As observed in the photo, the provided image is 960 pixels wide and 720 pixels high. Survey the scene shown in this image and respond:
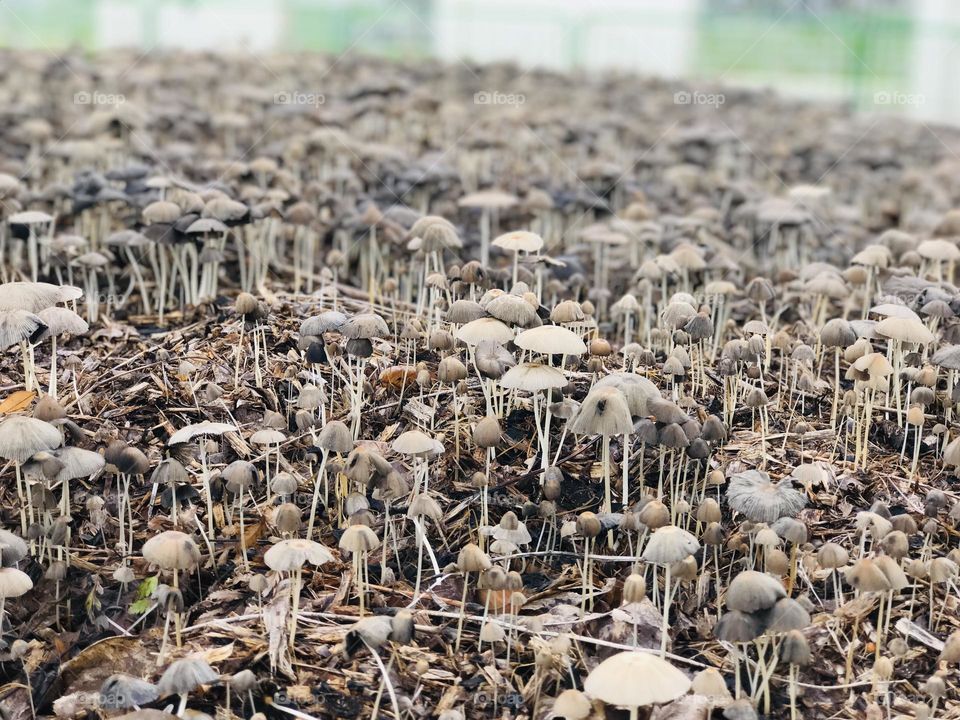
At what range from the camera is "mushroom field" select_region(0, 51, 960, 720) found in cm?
450

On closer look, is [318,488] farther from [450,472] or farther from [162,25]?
[162,25]

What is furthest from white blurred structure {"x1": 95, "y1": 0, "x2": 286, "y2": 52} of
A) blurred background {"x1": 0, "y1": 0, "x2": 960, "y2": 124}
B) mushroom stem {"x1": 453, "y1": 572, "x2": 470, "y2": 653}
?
mushroom stem {"x1": 453, "y1": 572, "x2": 470, "y2": 653}

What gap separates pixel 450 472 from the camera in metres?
5.53

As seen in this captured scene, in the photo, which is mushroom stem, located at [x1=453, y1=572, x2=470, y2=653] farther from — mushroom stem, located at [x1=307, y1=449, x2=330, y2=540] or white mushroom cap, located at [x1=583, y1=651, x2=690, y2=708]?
white mushroom cap, located at [x1=583, y1=651, x2=690, y2=708]

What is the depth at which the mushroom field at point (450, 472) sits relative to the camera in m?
4.50

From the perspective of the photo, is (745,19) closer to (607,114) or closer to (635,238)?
(607,114)

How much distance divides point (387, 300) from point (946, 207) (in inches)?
267

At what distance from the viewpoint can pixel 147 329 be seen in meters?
6.96

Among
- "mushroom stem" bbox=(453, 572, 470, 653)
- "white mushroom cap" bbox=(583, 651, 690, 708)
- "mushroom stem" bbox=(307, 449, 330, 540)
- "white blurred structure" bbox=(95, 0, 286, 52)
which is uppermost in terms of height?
"white blurred structure" bbox=(95, 0, 286, 52)

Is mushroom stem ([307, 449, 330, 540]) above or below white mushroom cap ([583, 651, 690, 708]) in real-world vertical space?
above

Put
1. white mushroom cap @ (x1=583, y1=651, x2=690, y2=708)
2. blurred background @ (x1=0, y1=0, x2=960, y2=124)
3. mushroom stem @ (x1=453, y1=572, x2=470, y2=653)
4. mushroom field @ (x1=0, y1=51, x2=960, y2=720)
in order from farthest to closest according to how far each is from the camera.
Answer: blurred background @ (x1=0, y1=0, x2=960, y2=124)
mushroom stem @ (x1=453, y1=572, x2=470, y2=653)
mushroom field @ (x1=0, y1=51, x2=960, y2=720)
white mushroom cap @ (x1=583, y1=651, x2=690, y2=708)

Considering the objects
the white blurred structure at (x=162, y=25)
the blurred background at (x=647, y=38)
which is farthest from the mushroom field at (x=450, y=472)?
the blurred background at (x=647, y=38)

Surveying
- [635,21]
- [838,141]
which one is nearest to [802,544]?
[838,141]

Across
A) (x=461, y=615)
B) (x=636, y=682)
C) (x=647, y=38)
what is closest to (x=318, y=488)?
(x=461, y=615)
